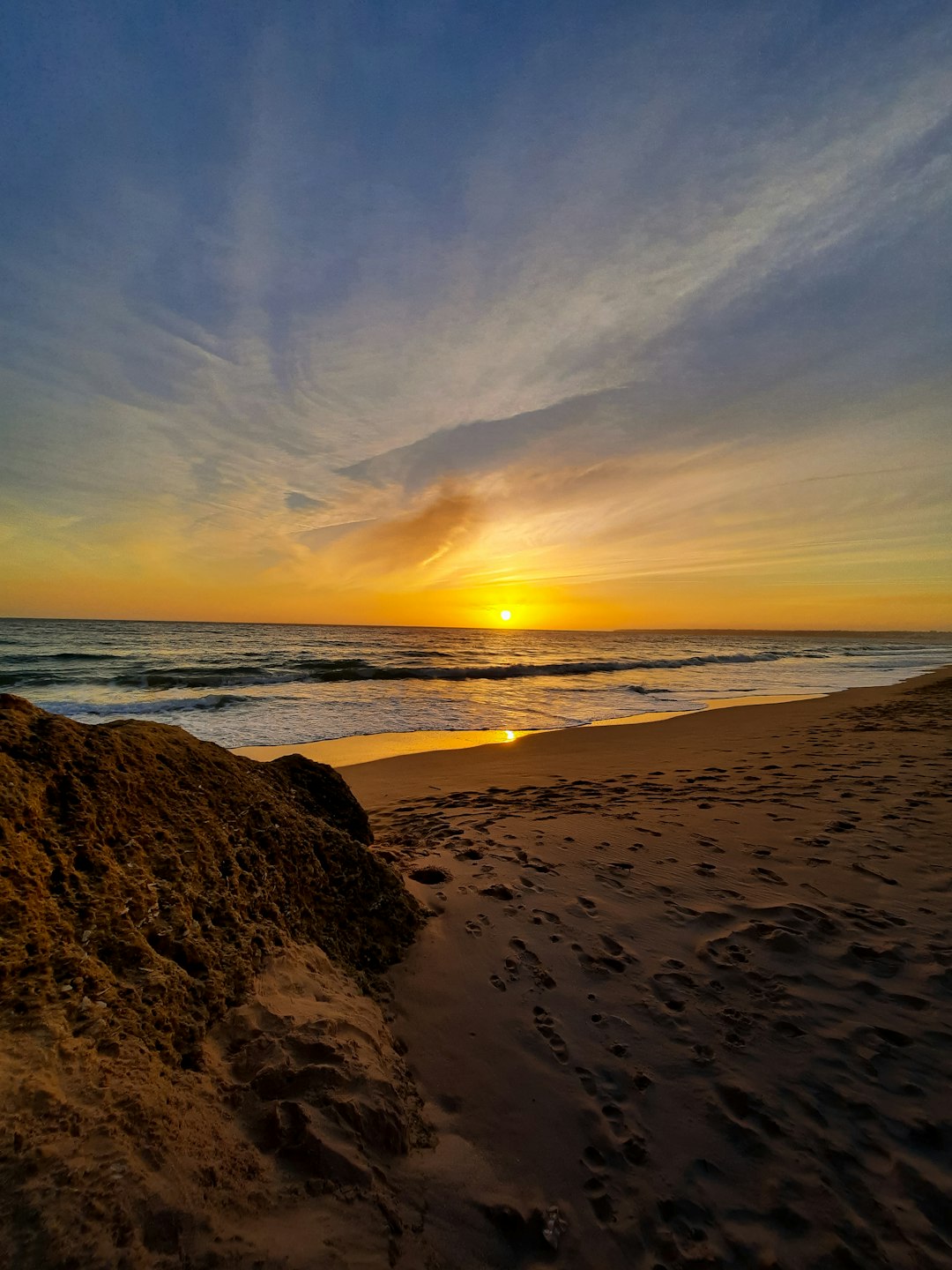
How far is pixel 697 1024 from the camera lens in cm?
285

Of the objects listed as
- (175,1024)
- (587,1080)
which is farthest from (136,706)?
(587,1080)

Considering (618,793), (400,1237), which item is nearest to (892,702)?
(618,793)

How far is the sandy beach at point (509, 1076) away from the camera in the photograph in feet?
5.03

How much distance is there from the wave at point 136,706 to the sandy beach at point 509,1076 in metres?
13.3

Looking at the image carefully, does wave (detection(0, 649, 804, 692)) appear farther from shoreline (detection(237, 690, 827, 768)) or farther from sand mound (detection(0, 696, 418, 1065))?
sand mound (detection(0, 696, 418, 1065))

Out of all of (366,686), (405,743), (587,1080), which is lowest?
(405,743)

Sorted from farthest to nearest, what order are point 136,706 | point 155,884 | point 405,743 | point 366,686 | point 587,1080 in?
1. point 366,686
2. point 136,706
3. point 405,743
4. point 587,1080
5. point 155,884

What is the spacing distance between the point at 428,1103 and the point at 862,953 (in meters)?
2.80

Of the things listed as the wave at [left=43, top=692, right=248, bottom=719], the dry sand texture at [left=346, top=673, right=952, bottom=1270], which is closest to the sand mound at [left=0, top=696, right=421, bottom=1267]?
the dry sand texture at [left=346, top=673, right=952, bottom=1270]

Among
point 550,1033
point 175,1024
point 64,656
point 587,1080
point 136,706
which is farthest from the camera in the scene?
point 64,656

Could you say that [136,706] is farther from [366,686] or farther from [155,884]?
[155,884]

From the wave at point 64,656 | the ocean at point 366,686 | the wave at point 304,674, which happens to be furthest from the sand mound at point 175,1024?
the wave at point 64,656

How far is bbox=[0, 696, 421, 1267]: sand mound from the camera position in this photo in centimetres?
138

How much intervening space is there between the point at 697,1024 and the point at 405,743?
9158mm
